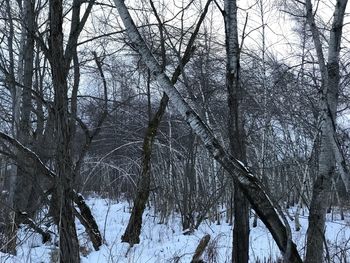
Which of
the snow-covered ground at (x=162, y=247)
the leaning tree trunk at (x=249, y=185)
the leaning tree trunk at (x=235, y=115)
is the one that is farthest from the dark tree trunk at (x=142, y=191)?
the leaning tree trunk at (x=249, y=185)

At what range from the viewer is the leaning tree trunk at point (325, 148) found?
4.14 metres

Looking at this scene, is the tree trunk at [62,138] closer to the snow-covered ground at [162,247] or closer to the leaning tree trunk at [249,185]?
the snow-covered ground at [162,247]

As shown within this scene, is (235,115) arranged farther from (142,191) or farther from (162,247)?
(162,247)

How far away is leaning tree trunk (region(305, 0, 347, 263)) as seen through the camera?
4145 mm

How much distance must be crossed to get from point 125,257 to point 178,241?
9.29 feet

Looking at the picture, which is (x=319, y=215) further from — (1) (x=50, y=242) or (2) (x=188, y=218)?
(2) (x=188, y=218)

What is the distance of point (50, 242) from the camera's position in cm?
705

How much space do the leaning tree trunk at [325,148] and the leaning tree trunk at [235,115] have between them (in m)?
0.61

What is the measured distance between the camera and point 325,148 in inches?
170

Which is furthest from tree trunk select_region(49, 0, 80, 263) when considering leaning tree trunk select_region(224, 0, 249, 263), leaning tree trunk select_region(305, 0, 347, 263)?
leaning tree trunk select_region(305, 0, 347, 263)

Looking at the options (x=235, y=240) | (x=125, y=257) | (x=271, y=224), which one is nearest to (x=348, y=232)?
(x=125, y=257)

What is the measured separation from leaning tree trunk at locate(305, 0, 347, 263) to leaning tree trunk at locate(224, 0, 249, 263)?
606mm

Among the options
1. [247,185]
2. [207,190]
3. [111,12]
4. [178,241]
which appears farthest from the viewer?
[207,190]

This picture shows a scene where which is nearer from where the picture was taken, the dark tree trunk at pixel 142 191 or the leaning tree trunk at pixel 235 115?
the leaning tree trunk at pixel 235 115
